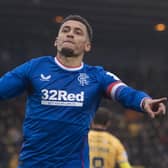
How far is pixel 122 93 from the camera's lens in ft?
15.3

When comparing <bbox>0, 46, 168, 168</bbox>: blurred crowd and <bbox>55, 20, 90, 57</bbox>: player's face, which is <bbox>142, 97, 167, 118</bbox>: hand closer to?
<bbox>55, 20, 90, 57</bbox>: player's face

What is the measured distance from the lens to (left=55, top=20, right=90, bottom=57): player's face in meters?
4.83

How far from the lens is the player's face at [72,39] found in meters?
4.83

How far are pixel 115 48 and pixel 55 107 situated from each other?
17.2 meters

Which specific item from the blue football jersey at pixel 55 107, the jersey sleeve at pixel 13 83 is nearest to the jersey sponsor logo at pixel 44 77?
the blue football jersey at pixel 55 107

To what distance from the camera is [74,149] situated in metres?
4.75

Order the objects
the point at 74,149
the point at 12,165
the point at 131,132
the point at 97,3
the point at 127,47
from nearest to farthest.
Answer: the point at 74,149 → the point at 12,165 → the point at 97,3 → the point at 131,132 → the point at 127,47

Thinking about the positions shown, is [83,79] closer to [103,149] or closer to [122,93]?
[122,93]

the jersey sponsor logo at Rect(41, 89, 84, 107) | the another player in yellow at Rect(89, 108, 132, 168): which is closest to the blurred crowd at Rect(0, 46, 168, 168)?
the another player in yellow at Rect(89, 108, 132, 168)

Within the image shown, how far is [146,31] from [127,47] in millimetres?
2222

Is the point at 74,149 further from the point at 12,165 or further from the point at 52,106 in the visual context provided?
the point at 12,165

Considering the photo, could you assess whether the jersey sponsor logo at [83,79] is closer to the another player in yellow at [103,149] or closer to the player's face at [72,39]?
the player's face at [72,39]

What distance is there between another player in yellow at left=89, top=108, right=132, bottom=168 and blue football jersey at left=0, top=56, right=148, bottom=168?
281 centimetres

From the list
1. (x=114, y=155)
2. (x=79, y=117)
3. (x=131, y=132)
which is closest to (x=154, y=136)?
(x=131, y=132)
